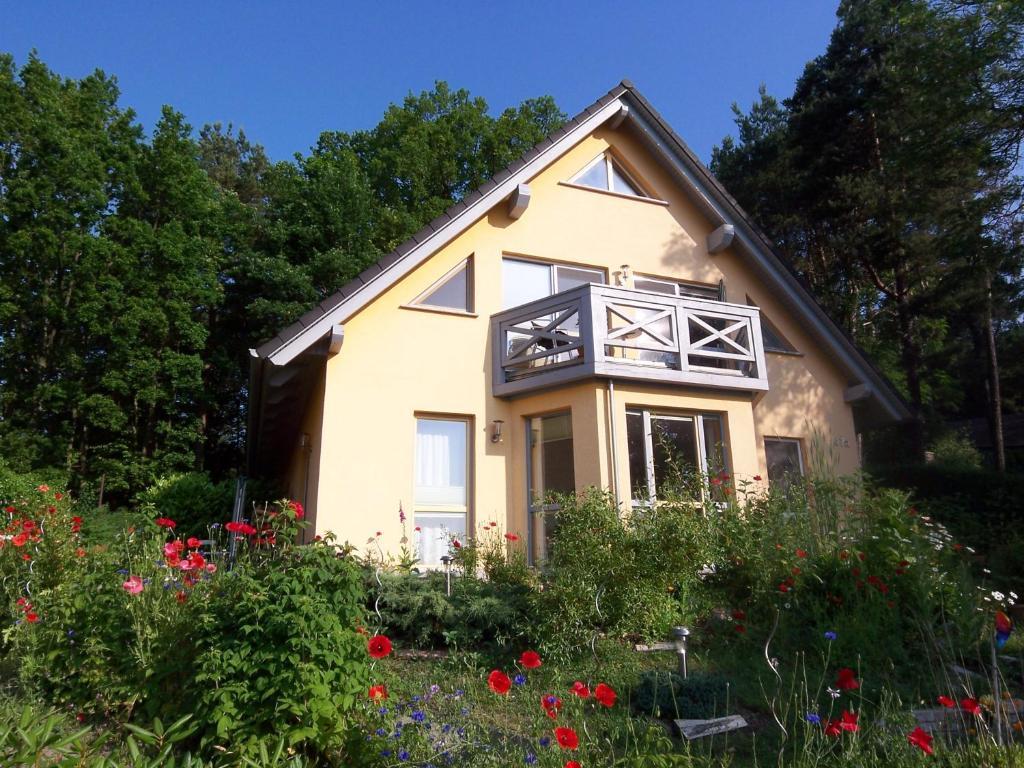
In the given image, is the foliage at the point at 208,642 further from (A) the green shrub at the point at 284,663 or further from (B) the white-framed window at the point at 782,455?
(B) the white-framed window at the point at 782,455

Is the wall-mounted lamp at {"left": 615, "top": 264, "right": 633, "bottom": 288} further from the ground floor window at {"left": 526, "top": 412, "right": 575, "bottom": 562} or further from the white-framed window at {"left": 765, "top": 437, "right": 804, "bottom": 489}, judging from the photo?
the white-framed window at {"left": 765, "top": 437, "right": 804, "bottom": 489}

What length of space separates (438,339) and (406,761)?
7.30 m

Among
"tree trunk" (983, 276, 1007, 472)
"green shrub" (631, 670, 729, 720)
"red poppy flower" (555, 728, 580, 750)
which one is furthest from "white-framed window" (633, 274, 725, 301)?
"tree trunk" (983, 276, 1007, 472)

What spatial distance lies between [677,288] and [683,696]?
27.6 feet

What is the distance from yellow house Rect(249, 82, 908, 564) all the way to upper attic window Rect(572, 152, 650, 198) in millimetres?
25

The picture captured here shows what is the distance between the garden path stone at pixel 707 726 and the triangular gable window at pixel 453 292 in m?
7.12

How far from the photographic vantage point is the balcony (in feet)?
31.4

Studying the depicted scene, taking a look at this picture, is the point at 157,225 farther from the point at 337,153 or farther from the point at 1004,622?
the point at 1004,622

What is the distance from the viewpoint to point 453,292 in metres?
10.6

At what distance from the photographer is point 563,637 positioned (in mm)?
5488

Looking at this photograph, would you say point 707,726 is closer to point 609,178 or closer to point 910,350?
point 609,178

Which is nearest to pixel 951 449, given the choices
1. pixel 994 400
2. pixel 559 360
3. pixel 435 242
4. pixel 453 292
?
Answer: pixel 994 400

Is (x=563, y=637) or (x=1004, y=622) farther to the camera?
(x=563, y=637)

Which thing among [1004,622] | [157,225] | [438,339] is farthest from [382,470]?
[157,225]
